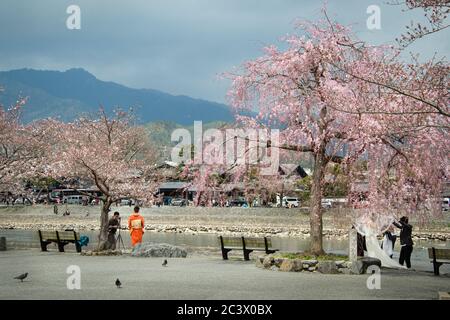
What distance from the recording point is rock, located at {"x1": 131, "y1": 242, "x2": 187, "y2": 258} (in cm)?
2264

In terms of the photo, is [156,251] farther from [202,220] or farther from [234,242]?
[202,220]

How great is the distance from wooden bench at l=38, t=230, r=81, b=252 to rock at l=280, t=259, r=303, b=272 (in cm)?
1084

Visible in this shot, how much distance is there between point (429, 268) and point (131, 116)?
3965cm

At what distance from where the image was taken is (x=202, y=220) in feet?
233

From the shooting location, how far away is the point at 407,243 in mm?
20547

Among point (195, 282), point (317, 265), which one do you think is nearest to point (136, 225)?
point (317, 265)

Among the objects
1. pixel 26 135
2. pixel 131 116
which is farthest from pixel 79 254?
pixel 131 116

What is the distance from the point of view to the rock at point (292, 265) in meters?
17.8

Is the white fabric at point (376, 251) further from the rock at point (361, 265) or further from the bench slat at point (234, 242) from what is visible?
the bench slat at point (234, 242)

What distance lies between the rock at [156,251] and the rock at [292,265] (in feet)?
20.6

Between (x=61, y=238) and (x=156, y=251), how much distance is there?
5563mm

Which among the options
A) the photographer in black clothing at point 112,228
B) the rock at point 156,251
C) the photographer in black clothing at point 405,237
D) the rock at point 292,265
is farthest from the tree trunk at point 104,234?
the photographer in black clothing at point 405,237

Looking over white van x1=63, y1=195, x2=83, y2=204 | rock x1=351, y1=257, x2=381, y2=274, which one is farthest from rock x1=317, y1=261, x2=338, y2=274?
white van x1=63, y1=195, x2=83, y2=204
